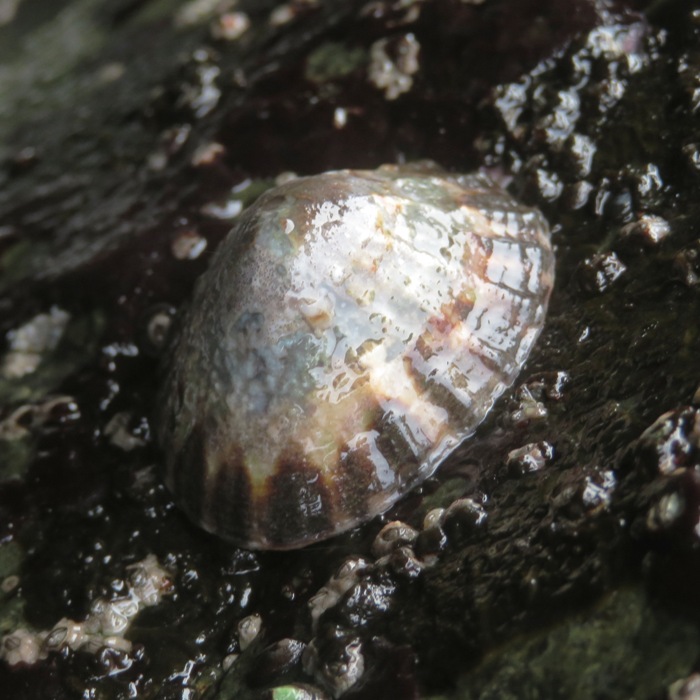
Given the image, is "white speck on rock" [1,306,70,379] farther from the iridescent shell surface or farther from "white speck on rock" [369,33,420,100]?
"white speck on rock" [369,33,420,100]

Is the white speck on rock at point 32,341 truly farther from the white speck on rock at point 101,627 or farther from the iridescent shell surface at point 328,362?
the white speck on rock at point 101,627

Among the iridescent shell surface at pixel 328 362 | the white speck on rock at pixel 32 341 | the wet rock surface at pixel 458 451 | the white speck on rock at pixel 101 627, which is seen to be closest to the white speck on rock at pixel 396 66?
the wet rock surface at pixel 458 451

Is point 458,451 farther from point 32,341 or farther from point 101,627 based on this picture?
point 32,341

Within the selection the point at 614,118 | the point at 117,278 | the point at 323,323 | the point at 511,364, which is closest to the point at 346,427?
the point at 323,323

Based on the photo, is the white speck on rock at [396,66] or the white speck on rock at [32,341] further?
the white speck on rock at [396,66]

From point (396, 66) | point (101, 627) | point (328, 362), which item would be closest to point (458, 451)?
point (328, 362)

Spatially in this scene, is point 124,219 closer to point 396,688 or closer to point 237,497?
point 237,497
